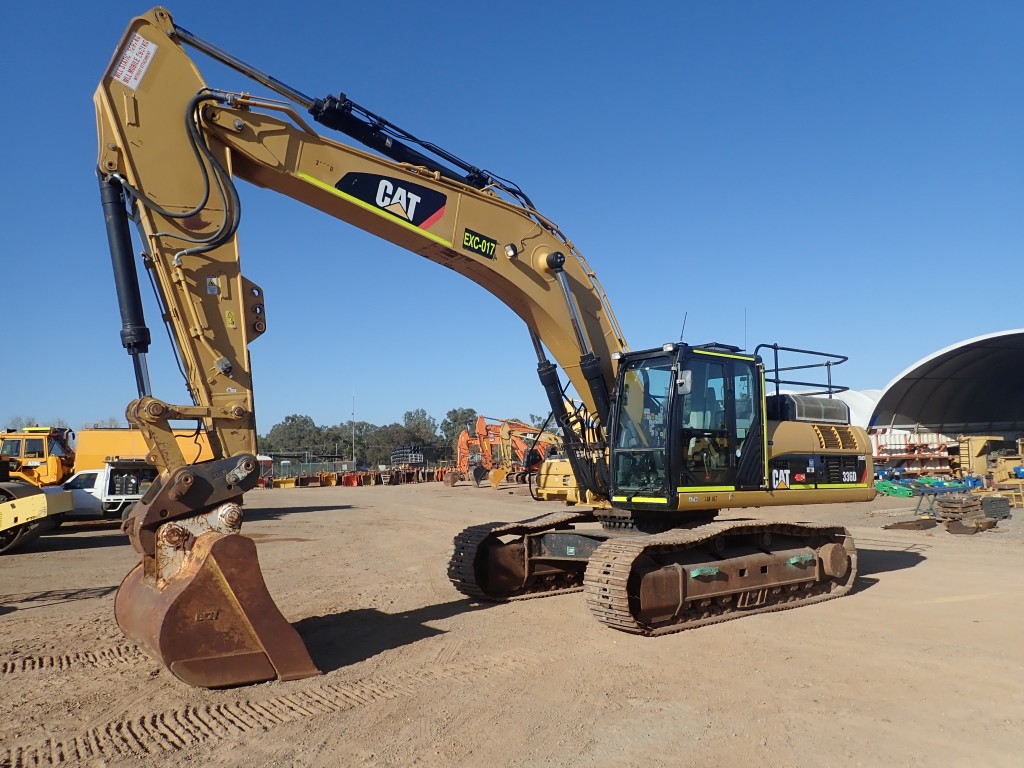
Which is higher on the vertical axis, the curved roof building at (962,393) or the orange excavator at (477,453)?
the curved roof building at (962,393)

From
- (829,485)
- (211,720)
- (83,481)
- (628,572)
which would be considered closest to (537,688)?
(628,572)

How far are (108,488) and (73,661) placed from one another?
14.0 metres

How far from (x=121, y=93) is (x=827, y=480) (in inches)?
340

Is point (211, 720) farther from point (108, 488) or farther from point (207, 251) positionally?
point (108, 488)

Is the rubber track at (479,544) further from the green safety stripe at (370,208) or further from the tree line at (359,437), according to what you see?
the tree line at (359,437)

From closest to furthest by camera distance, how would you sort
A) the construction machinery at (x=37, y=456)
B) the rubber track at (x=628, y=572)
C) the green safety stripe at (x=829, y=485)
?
the rubber track at (x=628, y=572)
the green safety stripe at (x=829, y=485)
the construction machinery at (x=37, y=456)

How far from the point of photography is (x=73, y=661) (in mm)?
6500

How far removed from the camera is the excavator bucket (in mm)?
5500

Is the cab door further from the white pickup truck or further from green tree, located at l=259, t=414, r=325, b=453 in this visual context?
green tree, located at l=259, t=414, r=325, b=453

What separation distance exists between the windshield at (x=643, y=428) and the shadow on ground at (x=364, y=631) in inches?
89.3

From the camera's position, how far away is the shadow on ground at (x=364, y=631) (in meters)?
6.73

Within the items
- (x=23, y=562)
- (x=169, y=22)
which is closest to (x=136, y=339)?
(x=169, y=22)

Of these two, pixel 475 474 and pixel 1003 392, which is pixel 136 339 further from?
pixel 1003 392

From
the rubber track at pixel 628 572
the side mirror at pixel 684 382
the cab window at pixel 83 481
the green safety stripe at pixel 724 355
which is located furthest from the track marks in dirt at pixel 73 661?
the cab window at pixel 83 481
